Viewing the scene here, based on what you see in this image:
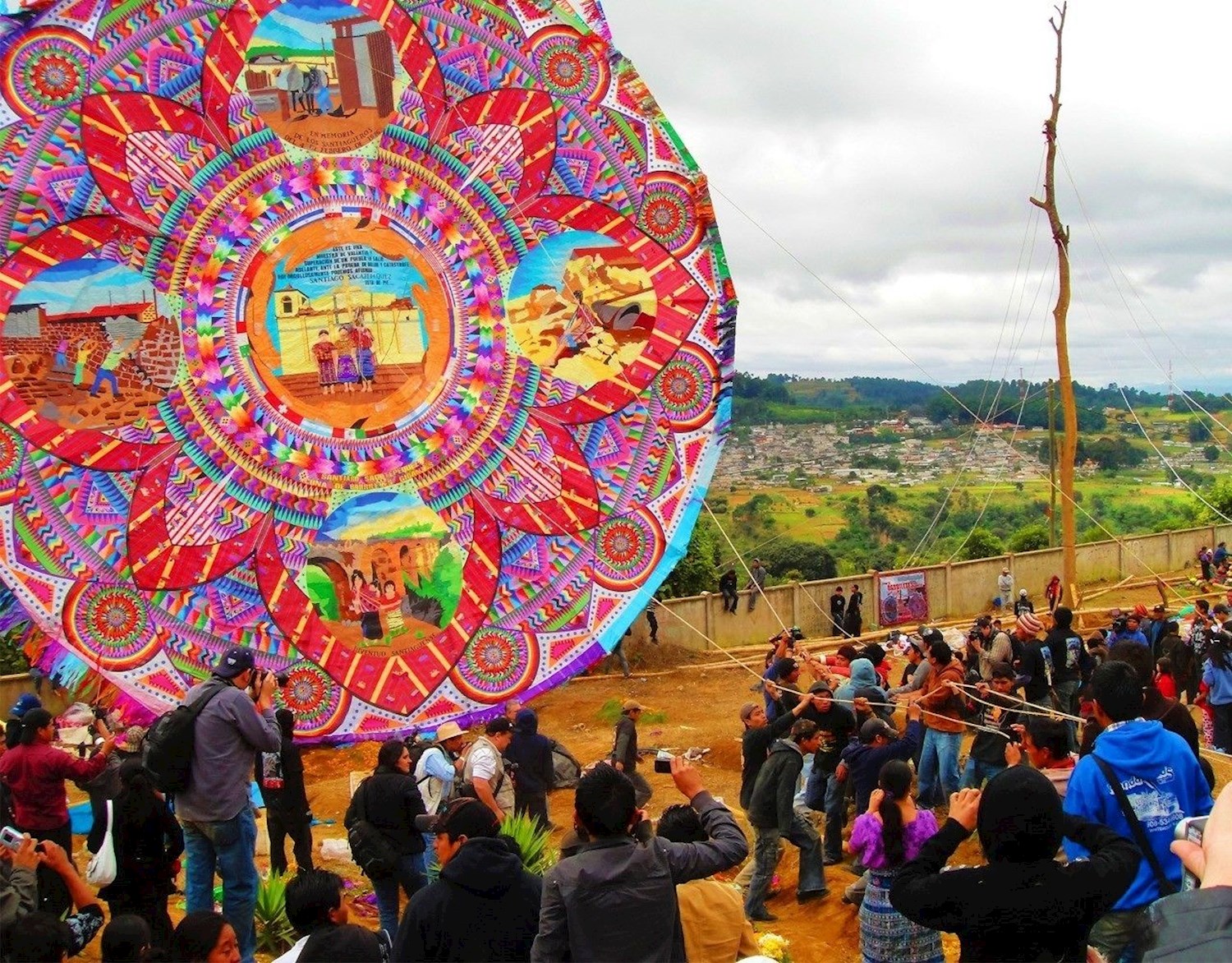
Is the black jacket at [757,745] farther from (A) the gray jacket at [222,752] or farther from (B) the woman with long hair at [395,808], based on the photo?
(A) the gray jacket at [222,752]

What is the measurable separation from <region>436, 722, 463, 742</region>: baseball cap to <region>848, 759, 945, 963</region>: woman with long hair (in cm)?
345

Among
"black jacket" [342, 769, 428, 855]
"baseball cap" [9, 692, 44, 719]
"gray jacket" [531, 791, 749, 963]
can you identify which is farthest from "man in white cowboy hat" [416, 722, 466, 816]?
"gray jacket" [531, 791, 749, 963]

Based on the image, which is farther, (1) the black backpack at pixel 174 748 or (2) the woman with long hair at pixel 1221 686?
(2) the woman with long hair at pixel 1221 686

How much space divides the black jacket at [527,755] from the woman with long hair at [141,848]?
2.85 metres

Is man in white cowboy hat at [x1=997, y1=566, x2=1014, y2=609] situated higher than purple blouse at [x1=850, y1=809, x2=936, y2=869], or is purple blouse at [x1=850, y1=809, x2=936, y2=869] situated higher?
purple blouse at [x1=850, y1=809, x2=936, y2=869]

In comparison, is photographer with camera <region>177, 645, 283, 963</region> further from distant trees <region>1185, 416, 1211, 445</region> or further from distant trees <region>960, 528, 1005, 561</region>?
distant trees <region>1185, 416, 1211, 445</region>

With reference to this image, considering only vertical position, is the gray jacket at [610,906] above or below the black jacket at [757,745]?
above

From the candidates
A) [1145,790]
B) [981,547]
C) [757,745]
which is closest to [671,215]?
[757,745]

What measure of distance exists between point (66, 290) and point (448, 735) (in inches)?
156

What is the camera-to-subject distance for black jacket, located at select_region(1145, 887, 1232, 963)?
7.13 feet

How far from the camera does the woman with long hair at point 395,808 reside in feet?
22.6

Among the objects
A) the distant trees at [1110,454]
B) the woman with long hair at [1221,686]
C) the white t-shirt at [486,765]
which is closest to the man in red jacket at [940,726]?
the woman with long hair at [1221,686]

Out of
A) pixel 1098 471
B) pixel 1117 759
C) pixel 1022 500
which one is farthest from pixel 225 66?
pixel 1098 471

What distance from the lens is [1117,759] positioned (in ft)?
16.5
